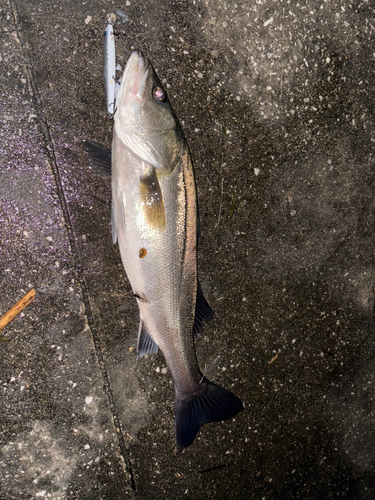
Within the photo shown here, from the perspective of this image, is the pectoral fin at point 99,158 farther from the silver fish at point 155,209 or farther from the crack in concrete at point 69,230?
the crack in concrete at point 69,230

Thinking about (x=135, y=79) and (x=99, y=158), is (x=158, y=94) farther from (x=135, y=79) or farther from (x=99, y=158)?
(x=99, y=158)

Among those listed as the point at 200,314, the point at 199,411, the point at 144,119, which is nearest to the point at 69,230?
the point at 144,119

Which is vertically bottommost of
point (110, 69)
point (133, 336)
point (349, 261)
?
point (133, 336)

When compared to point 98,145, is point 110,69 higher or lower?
higher

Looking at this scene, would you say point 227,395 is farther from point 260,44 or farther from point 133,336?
point 260,44

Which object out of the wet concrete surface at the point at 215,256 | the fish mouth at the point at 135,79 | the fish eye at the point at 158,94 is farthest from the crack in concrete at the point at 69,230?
the fish eye at the point at 158,94

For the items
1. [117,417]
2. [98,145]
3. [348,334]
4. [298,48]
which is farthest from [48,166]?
[348,334]

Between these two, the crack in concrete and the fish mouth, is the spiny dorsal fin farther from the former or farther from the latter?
the fish mouth

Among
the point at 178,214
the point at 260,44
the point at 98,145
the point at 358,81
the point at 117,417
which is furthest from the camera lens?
the point at 358,81
